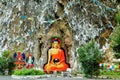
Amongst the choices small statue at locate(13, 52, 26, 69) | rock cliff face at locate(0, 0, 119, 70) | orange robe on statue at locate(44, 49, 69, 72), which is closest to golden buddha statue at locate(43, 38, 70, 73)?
orange robe on statue at locate(44, 49, 69, 72)

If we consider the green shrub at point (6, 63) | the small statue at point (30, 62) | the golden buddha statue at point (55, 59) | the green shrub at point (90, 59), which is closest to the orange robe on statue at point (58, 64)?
the golden buddha statue at point (55, 59)

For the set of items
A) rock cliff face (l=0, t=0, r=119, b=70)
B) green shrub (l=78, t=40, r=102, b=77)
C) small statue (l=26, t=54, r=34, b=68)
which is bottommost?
green shrub (l=78, t=40, r=102, b=77)

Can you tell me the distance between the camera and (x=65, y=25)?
27.4 meters

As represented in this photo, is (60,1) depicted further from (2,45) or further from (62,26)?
(2,45)

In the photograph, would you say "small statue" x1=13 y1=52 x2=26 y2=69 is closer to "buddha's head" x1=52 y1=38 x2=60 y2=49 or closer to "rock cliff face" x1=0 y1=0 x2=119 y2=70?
"rock cliff face" x1=0 y1=0 x2=119 y2=70

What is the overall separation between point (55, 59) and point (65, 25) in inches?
152

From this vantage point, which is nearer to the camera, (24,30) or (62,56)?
(62,56)

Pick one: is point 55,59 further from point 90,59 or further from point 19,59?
point 90,59

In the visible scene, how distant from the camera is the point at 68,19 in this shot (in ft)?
90.0

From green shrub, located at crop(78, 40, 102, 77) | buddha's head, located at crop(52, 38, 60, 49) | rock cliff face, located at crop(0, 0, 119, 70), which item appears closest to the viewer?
green shrub, located at crop(78, 40, 102, 77)

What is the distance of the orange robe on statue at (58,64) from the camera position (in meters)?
24.2

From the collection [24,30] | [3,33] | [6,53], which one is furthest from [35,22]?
[6,53]

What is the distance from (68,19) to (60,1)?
1798 millimetres

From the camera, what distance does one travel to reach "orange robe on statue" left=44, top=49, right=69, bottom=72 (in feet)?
79.6
